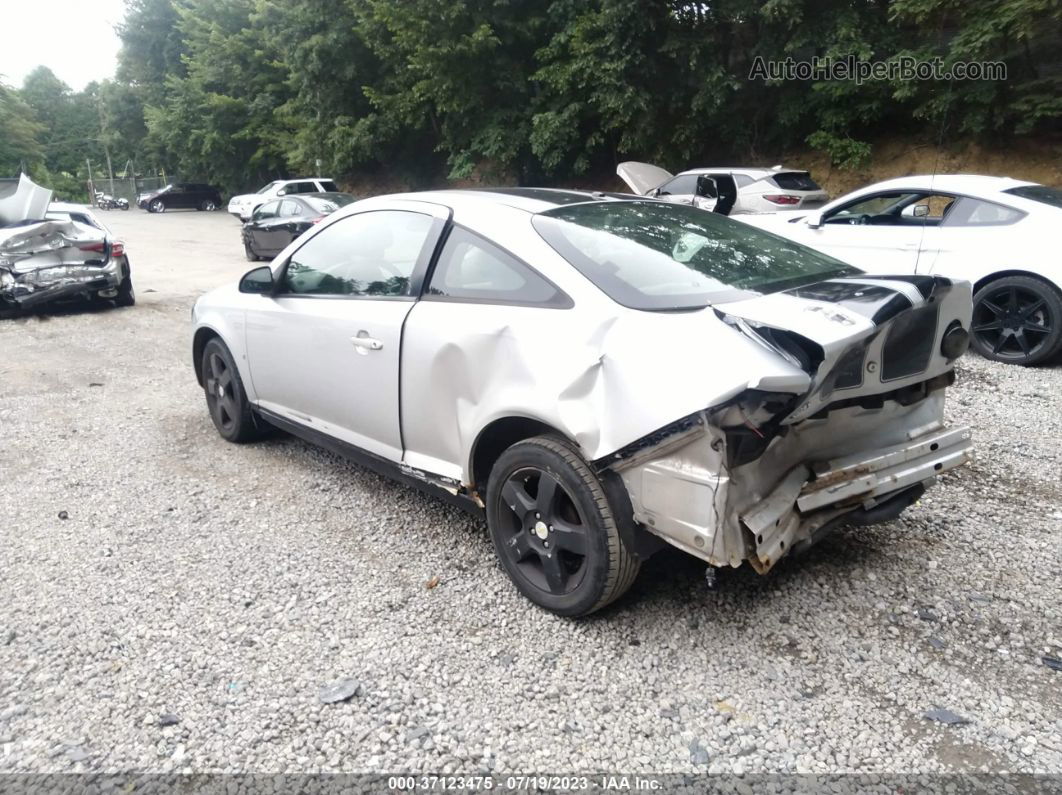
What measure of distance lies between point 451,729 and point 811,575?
5.45 feet

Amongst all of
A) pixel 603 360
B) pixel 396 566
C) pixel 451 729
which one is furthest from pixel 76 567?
pixel 603 360

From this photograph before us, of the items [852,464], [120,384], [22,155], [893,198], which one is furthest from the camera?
[22,155]

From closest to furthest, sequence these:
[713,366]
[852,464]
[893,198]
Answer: [713,366]
[852,464]
[893,198]

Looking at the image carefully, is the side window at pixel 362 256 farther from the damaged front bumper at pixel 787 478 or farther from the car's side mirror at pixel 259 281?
the damaged front bumper at pixel 787 478

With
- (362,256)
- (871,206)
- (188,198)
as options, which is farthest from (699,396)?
(188,198)

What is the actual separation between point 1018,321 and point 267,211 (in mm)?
13683

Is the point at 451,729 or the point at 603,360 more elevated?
the point at 603,360

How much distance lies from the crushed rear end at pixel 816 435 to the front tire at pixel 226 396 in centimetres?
302

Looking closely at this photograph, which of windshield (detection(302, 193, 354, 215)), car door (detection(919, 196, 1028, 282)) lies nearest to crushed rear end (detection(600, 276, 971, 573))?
car door (detection(919, 196, 1028, 282))

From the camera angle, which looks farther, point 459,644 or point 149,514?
point 149,514

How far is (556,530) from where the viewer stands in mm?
2852

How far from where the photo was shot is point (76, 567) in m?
3.50

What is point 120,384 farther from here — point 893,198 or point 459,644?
point 893,198

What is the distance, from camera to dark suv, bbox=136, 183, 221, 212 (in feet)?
133
